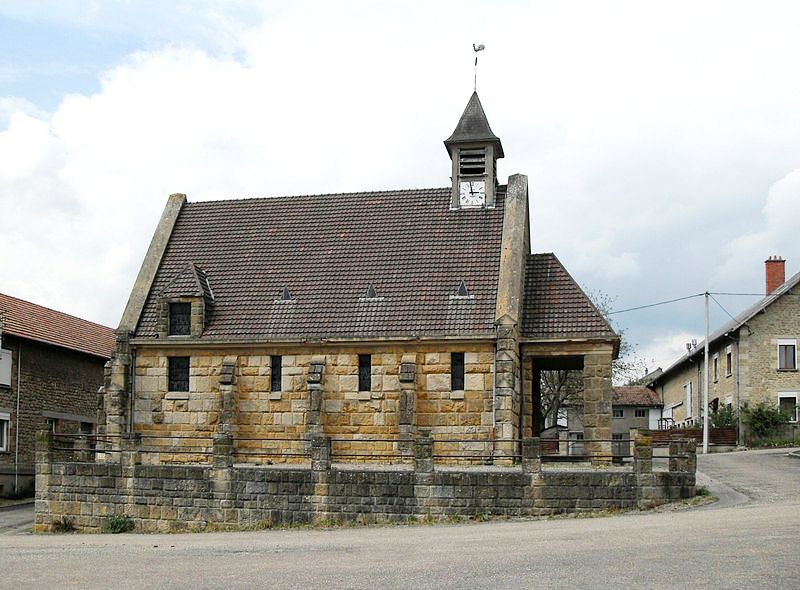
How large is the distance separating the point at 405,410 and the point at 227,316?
5955mm

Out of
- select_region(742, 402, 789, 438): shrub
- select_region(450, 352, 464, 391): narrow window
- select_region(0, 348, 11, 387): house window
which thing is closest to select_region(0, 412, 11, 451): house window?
select_region(0, 348, 11, 387): house window

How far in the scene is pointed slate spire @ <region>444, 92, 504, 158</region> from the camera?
105 ft

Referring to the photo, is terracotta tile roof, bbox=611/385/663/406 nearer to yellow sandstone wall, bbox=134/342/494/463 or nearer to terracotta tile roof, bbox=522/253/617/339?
terracotta tile roof, bbox=522/253/617/339

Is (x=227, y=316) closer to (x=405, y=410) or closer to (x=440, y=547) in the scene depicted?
(x=405, y=410)

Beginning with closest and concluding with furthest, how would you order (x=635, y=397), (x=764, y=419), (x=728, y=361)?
(x=764, y=419) → (x=728, y=361) → (x=635, y=397)

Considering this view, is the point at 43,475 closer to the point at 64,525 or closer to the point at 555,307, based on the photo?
the point at 64,525

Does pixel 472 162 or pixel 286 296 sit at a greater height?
pixel 472 162

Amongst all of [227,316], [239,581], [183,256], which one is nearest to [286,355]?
[227,316]

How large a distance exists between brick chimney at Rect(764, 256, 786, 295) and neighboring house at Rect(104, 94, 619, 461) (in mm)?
22878

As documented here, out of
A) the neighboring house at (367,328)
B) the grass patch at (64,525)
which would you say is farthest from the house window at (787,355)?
the grass patch at (64,525)

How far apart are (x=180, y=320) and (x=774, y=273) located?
31841 millimetres

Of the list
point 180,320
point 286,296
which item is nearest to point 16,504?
point 180,320

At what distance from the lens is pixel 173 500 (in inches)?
987

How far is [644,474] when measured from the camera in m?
22.7
